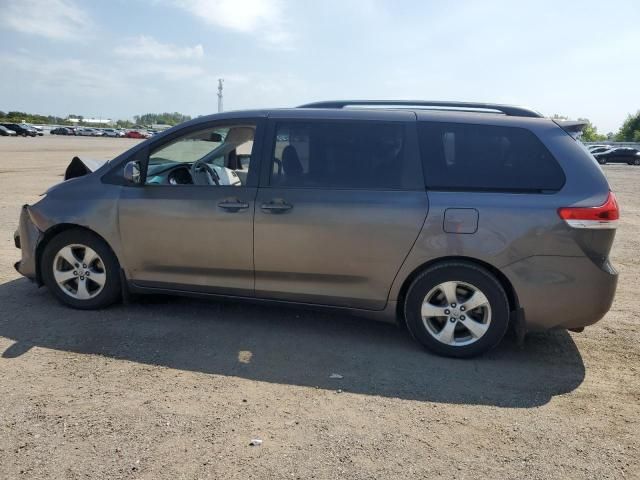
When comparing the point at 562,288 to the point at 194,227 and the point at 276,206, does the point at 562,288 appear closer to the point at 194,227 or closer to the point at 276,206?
the point at 276,206

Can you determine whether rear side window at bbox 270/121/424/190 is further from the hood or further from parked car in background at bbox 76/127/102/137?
parked car in background at bbox 76/127/102/137

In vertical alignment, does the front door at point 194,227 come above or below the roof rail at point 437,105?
below

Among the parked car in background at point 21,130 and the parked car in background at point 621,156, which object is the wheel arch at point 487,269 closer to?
the parked car in background at point 621,156

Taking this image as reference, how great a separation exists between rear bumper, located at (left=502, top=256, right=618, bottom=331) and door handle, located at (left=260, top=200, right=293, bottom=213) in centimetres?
167

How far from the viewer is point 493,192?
11.9 ft

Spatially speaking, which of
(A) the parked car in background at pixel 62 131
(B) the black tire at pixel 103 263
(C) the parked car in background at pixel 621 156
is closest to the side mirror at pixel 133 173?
(B) the black tire at pixel 103 263

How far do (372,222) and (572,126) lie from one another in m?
1.66

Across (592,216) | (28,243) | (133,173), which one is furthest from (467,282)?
(28,243)

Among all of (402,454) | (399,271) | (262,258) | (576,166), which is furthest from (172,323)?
(576,166)

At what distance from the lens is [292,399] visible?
317cm

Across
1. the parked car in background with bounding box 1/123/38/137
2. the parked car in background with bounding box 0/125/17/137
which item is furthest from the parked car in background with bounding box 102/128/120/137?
the parked car in background with bounding box 0/125/17/137

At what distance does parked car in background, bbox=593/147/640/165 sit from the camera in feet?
137

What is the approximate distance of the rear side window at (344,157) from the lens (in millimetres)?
3797

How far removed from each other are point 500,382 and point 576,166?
1.60 m
